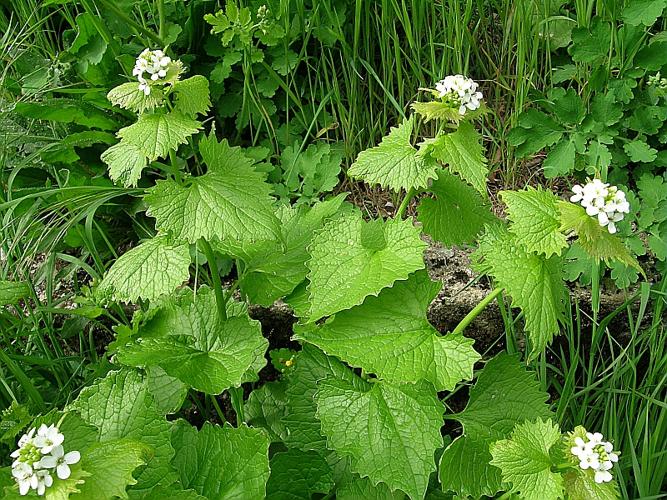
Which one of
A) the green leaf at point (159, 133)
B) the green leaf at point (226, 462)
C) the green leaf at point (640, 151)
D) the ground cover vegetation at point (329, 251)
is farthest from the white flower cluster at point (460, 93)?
the green leaf at point (640, 151)

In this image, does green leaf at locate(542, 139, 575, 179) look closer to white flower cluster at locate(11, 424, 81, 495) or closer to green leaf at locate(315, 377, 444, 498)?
green leaf at locate(315, 377, 444, 498)

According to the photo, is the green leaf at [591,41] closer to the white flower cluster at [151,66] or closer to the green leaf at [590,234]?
the green leaf at [590,234]

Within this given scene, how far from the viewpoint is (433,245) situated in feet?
7.29

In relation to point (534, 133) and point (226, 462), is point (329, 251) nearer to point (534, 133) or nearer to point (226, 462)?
point (226, 462)

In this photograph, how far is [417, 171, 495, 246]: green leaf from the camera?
1555 millimetres

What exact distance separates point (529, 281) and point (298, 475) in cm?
68

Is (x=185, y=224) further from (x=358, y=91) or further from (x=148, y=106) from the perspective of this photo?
(x=358, y=91)

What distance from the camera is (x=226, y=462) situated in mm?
1417

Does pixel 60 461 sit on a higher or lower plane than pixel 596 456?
higher

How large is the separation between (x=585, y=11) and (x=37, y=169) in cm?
182

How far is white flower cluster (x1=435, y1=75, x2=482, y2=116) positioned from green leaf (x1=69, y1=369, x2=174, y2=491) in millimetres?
792

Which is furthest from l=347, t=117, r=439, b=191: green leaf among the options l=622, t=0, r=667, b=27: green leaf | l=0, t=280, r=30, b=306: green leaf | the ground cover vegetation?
l=622, t=0, r=667, b=27: green leaf

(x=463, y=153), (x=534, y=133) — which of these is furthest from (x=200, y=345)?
(x=534, y=133)

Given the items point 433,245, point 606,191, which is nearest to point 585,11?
point 433,245
